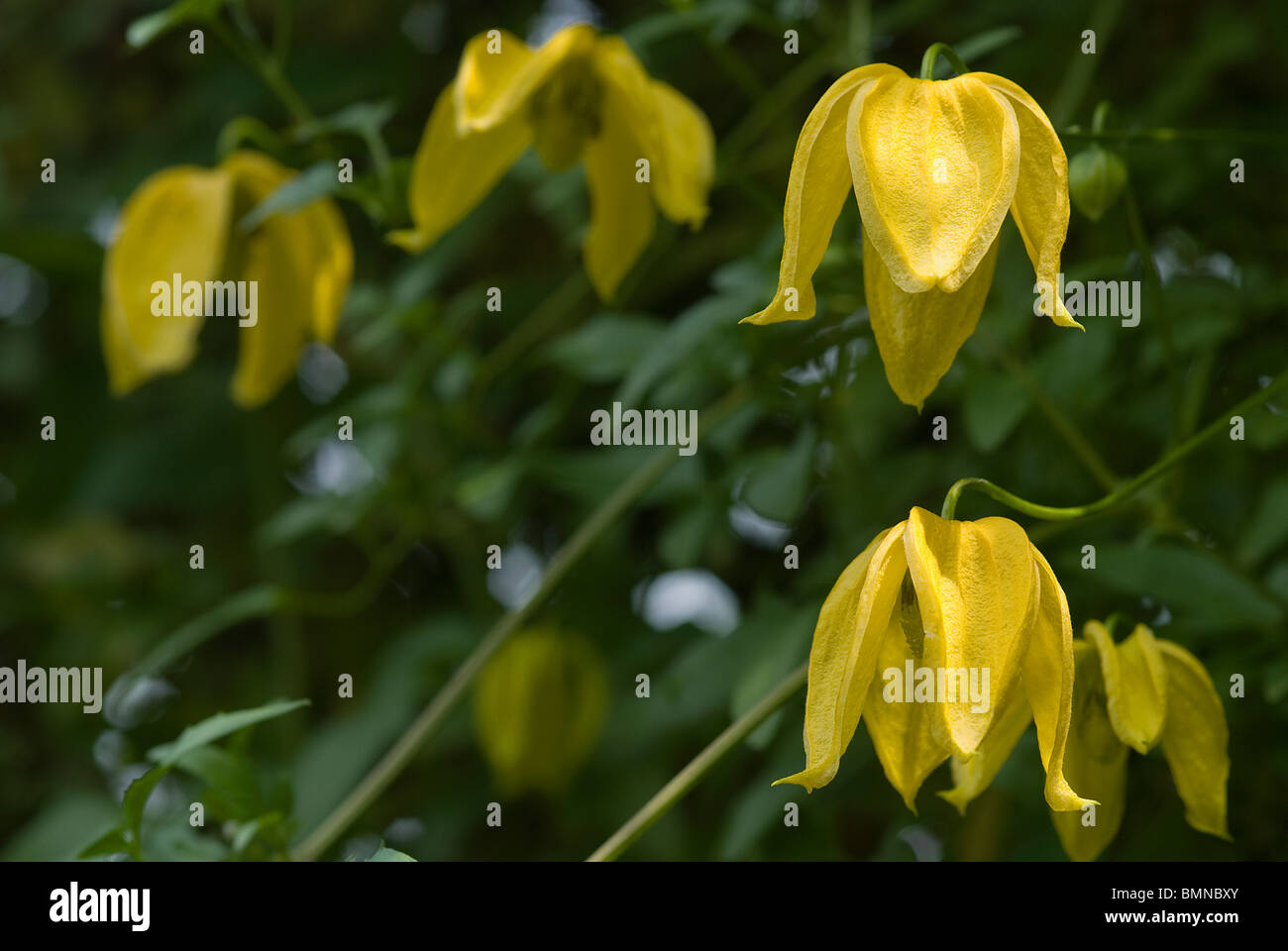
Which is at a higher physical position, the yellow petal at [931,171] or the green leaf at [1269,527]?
the yellow petal at [931,171]

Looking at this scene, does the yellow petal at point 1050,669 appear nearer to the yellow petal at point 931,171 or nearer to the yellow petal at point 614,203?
the yellow petal at point 931,171

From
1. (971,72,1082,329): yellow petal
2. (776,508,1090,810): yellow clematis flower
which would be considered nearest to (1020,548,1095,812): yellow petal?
(776,508,1090,810): yellow clematis flower

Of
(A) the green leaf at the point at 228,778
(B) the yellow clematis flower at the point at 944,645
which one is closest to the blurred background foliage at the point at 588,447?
(A) the green leaf at the point at 228,778

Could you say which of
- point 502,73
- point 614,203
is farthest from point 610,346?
point 502,73

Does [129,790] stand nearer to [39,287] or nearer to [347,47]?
[347,47]

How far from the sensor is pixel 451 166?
799 mm

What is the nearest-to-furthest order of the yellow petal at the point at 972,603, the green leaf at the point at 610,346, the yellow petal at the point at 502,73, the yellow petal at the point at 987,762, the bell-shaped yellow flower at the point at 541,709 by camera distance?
the yellow petal at the point at 972,603
the yellow petal at the point at 987,762
the yellow petal at the point at 502,73
the green leaf at the point at 610,346
the bell-shaped yellow flower at the point at 541,709

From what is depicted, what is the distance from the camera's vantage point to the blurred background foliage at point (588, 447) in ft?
2.52

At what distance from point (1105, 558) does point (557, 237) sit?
37.2 inches

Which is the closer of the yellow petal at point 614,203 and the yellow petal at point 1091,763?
the yellow petal at point 1091,763

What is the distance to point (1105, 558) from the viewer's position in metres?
0.70

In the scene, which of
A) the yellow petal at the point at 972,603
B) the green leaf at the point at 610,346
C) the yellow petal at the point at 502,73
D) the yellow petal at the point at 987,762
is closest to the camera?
the yellow petal at the point at 972,603

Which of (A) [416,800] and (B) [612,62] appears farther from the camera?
(A) [416,800]
